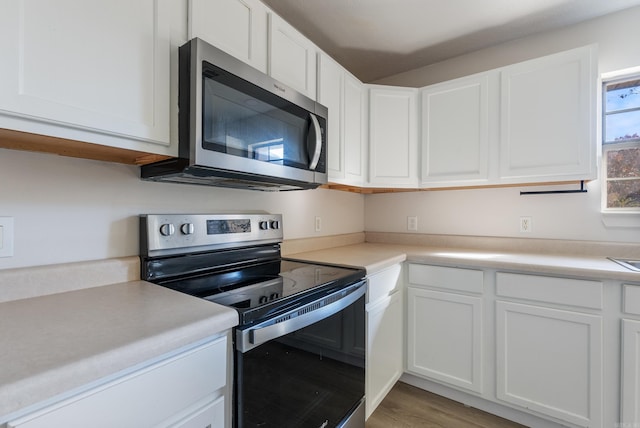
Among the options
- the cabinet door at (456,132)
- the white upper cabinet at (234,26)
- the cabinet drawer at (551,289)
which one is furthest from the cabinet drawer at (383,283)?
the white upper cabinet at (234,26)

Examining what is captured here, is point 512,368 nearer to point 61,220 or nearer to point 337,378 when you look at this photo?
point 337,378

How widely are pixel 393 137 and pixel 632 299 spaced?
1.54 m

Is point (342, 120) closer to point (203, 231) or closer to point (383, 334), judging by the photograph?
point (203, 231)

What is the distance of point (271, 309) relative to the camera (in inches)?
35.9

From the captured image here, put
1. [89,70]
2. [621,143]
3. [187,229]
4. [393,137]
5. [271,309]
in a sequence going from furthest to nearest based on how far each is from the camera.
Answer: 1. [393,137]
2. [621,143]
3. [187,229]
4. [271,309]
5. [89,70]

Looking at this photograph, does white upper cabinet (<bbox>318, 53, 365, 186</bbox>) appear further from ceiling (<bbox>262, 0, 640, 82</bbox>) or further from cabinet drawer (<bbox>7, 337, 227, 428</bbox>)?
cabinet drawer (<bbox>7, 337, 227, 428</bbox>)

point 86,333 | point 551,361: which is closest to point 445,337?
point 551,361

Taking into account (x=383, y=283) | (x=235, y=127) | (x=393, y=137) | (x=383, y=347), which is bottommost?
(x=383, y=347)

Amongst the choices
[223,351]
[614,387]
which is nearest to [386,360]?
[614,387]

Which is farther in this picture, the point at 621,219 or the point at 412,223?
the point at 412,223

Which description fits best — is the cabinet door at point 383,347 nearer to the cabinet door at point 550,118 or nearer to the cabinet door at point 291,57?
the cabinet door at point 550,118

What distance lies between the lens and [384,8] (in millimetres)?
1767

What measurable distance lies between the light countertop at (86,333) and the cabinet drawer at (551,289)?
58.7 inches

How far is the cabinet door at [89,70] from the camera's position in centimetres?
69
